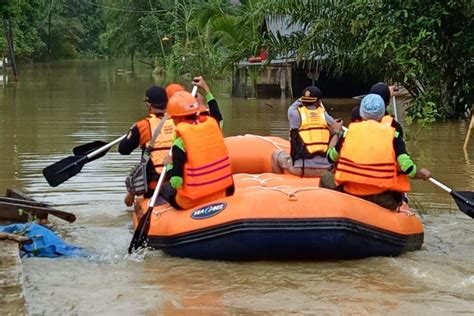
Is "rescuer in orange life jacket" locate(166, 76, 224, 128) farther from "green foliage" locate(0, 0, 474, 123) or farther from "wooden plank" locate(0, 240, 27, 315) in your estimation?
"green foliage" locate(0, 0, 474, 123)

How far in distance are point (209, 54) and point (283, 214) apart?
903 inches

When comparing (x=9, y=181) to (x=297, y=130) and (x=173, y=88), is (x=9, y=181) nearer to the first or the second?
(x=173, y=88)

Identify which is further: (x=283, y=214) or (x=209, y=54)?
(x=209, y=54)

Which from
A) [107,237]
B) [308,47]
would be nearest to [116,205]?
[107,237]

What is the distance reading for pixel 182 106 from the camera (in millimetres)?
7113

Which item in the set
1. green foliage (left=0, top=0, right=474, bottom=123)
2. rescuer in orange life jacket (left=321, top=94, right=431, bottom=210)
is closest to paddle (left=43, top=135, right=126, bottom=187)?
rescuer in orange life jacket (left=321, top=94, right=431, bottom=210)

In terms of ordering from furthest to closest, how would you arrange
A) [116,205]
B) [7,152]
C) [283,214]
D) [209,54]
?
1. [209,54]
2. [7,152]
3. [116,205]
4. [283,214]

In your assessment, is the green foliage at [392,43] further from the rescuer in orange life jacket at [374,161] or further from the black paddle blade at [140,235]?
the black paddle blade at [140,235]

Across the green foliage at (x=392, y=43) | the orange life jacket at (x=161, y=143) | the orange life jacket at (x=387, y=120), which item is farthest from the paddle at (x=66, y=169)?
the green foliage at (x=392, y=43)

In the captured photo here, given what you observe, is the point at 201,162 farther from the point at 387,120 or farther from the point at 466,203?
the point at 466,203

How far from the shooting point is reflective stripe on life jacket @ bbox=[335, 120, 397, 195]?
715cm

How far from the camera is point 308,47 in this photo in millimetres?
18453

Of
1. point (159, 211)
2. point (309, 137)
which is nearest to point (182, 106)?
point (159, 211)

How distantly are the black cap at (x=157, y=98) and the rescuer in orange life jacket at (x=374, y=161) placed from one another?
1808 mm
